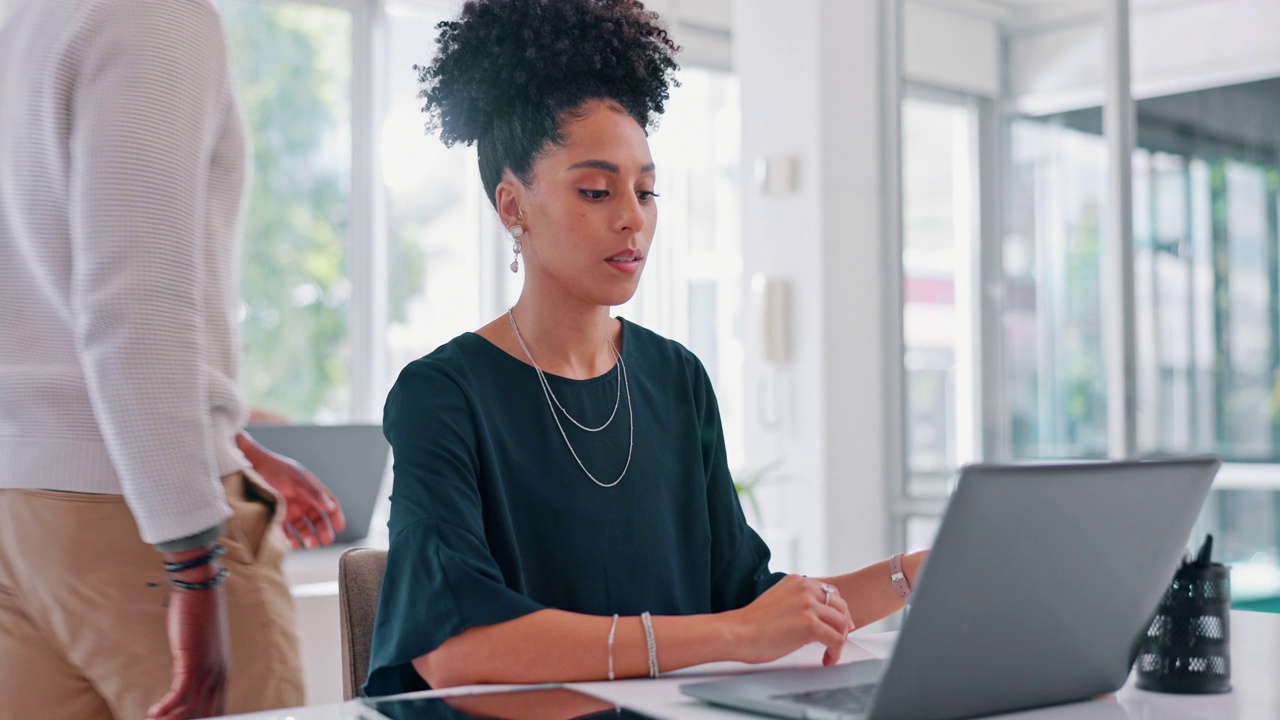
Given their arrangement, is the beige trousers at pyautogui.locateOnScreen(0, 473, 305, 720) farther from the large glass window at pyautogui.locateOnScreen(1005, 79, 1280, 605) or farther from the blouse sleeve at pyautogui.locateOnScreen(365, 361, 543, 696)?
the large glass window at pyautogui.locateOnScreen(1005, 79, 1280, 605)

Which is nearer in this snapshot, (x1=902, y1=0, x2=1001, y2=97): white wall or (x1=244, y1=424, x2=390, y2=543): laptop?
(x1=244, y1=424, x2=390, y2=543): laptop

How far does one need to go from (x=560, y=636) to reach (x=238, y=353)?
1.92 ft

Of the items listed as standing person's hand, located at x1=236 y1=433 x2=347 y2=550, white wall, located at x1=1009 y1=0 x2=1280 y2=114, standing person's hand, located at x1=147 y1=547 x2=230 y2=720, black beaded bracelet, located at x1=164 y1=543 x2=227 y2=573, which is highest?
white wall, located at x1=1009 y1=0 x2=1280 y2=114

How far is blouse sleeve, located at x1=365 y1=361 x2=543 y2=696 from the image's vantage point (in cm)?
105

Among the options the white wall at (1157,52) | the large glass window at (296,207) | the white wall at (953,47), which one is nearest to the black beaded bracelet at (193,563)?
the large glass window at (296,207)

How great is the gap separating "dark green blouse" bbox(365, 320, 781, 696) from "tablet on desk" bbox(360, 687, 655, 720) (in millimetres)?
122

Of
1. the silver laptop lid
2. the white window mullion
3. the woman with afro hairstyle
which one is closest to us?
the silver laptop lid

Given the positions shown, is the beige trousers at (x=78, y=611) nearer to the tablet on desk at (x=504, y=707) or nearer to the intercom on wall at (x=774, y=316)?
the tablet on desk at (x=504, y=707)

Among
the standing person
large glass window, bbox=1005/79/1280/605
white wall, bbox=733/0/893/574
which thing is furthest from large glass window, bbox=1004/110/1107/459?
the standing person

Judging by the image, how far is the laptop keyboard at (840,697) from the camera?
2.71 ft

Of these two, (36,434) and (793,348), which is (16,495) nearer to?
(36,434)

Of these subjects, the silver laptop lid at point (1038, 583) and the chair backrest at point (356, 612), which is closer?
the silver laptop lid at point (1038, 583)

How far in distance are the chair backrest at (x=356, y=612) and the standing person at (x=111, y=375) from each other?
15cm

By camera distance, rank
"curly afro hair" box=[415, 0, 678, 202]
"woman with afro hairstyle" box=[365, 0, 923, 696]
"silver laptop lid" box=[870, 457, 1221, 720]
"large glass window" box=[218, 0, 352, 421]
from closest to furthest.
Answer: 1. "silver laptop lid" box=[870, 457, 1221, 720]
2. "woman with afro hairstyle" box=[365, 0, 923, 696]
3. "curly afro hair" box=[415, 0, 678, 202]
4. "large glass window" box=[218, 0, 352, 421]
